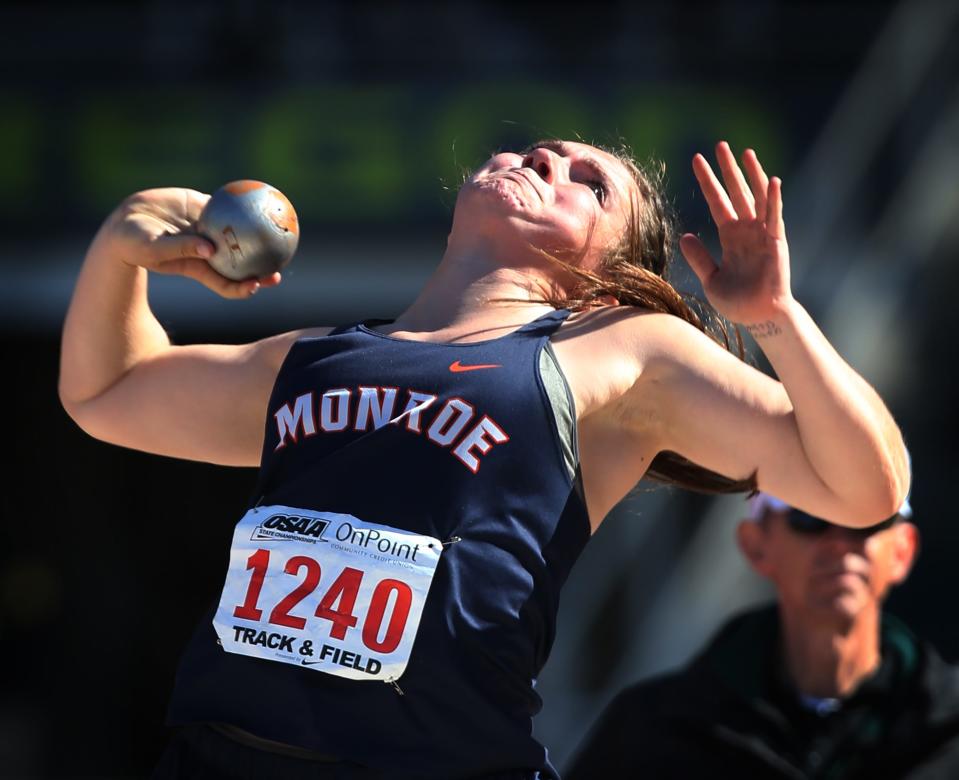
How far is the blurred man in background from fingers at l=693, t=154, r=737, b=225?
181 centimetres

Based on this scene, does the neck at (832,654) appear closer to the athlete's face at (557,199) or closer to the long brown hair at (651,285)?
the long brown hair at (651,285)

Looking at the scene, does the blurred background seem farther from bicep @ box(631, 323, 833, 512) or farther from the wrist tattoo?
the wrist tattoo

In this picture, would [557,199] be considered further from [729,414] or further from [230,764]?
[230,764]

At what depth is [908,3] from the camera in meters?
8.80

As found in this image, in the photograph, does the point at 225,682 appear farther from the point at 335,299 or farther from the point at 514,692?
the point at 335,299

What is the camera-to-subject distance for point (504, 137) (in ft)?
28.0

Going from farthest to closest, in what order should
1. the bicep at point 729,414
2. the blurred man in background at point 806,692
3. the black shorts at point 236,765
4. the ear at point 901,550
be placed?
the ear at point 901,550
the blurred man in background at point 806,692
the bicep at point 729,414
the black shorts at point 236,765

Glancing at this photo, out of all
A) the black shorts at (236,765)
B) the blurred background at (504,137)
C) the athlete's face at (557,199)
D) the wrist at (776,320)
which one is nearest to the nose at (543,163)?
the athlete's face at (557,199)

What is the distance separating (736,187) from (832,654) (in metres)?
2.12

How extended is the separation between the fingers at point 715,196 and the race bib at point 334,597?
77cm

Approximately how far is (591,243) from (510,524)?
70cm

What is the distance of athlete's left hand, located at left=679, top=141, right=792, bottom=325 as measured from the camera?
2508 mm

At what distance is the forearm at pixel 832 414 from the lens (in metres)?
2.47

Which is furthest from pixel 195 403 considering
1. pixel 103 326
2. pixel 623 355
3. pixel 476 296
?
pixel 623 355
